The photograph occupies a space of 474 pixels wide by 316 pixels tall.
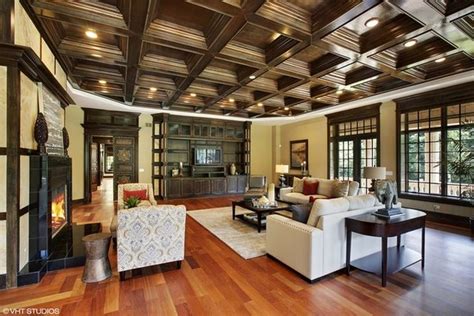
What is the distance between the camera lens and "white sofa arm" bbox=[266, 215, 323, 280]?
2580 millimetres

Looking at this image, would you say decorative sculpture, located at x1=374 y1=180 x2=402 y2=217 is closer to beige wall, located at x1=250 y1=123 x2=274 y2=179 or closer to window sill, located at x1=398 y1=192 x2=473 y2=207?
window sill, located at x1=398 y1=192 x2=473 y2=207

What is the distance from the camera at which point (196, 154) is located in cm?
859

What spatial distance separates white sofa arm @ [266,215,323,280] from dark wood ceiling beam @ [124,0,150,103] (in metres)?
3.05

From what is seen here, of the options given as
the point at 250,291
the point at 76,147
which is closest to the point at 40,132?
the point at 250,291

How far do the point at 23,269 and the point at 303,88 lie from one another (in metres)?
5.99

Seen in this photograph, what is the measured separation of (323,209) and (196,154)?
6.47 meters

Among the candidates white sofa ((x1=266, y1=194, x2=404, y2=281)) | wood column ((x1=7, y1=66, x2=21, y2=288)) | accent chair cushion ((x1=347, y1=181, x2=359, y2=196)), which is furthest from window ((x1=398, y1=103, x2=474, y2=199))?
wood column ((x1=7, y1=66, x2=21, y2=288))

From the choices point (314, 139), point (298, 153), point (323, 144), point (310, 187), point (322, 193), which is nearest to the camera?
point (322, 193)

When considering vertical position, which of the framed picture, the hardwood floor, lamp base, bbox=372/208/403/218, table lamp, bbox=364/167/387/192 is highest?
the framed picture

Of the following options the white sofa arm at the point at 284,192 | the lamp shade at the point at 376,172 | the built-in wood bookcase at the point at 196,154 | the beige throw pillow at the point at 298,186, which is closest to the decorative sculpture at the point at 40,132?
the built-in wood bookcase at the point at 196,154

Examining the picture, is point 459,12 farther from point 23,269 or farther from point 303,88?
point 23,269

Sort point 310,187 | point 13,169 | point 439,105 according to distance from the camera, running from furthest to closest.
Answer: point 310,187 → point 439,105 → point 13,169

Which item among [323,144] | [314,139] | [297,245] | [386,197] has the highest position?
[314,139]

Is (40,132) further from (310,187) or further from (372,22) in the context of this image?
(310,187)
